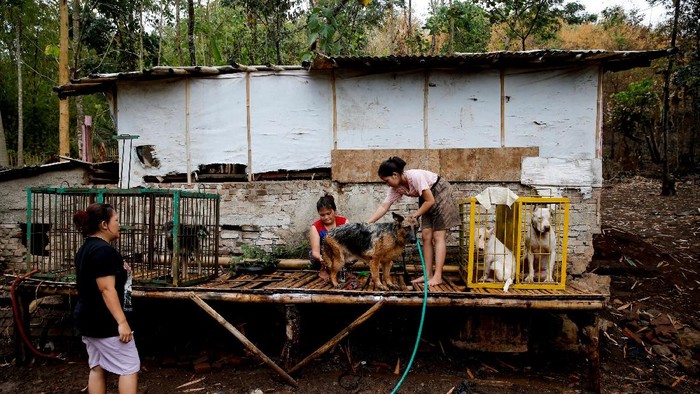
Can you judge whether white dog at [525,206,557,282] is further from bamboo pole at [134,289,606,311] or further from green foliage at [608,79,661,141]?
green foliage at [608,79,661,141]

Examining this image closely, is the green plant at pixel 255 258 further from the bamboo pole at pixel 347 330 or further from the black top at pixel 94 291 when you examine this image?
the black top at pixel 94 291

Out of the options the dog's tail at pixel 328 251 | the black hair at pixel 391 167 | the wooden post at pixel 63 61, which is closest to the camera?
the black hair at pixel 391 167

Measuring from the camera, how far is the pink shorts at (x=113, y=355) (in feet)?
10.2

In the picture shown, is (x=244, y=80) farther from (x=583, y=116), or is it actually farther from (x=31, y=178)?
(x=583, y=116)

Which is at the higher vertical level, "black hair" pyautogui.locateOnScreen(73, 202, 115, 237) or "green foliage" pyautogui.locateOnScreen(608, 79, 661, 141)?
"green foliage" pyautogui.locateOnScreen(608, 79, 661, 141)

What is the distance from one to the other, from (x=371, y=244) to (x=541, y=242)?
181 cm

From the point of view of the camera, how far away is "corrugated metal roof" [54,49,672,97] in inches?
226

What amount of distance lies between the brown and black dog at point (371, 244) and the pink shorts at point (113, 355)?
226 centimetres

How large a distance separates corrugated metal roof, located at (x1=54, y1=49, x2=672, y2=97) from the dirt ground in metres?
3.67

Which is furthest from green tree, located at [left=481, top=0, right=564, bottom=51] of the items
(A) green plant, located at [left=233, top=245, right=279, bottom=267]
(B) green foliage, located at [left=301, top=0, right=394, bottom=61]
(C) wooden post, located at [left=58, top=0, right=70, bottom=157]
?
(C) wooden post, located at [left=58, top=0, right=70, bottom=157]

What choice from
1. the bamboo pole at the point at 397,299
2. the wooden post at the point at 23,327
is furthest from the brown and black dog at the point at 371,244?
the wooden post at the point at 23,327

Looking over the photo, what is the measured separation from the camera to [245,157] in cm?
693

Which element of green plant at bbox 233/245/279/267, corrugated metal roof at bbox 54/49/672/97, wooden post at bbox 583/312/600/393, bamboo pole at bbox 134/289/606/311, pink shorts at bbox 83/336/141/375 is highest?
corrugated metal roof at bbox 54/49/672/97

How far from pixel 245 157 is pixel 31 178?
161 inches
